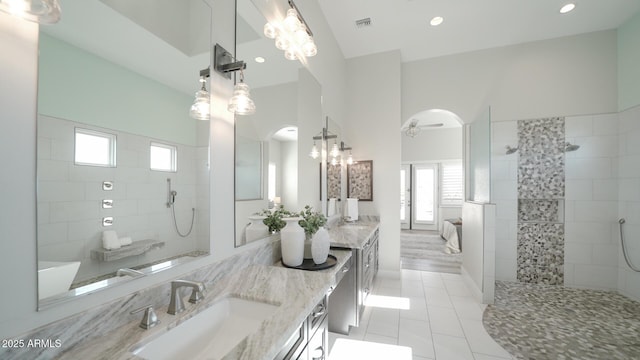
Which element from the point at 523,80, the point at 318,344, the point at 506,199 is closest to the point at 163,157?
the point at 318,344

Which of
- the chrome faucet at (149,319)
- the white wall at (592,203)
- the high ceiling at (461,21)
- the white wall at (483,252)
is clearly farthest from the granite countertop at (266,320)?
the white wall at (592,203)

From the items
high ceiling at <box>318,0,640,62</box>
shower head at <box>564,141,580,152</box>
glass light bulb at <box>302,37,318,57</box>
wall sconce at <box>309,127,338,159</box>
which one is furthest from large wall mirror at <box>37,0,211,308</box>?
shower head at <box>564,141,580,152</box>

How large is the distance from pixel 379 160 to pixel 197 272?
3.29 m

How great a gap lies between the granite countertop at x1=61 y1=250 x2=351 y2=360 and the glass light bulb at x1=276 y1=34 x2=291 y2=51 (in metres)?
1.56

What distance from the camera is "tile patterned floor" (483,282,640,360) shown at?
204 cm

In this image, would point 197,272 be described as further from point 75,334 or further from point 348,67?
point 348,67

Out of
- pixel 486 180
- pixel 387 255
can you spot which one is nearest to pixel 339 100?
pixel 486 180

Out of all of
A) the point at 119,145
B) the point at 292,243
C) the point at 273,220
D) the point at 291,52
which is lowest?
the point at 292,243

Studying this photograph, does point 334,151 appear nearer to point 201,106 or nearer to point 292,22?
point 292,22

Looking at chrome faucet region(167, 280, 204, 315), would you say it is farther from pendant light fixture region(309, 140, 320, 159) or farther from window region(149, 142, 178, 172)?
pendant light fixture region(309, 140, 320, 159)

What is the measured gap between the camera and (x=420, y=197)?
784 centimetres

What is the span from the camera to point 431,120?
21.2 feet

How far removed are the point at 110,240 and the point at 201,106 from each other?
2.30 feet

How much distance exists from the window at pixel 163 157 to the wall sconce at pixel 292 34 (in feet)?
3.55
